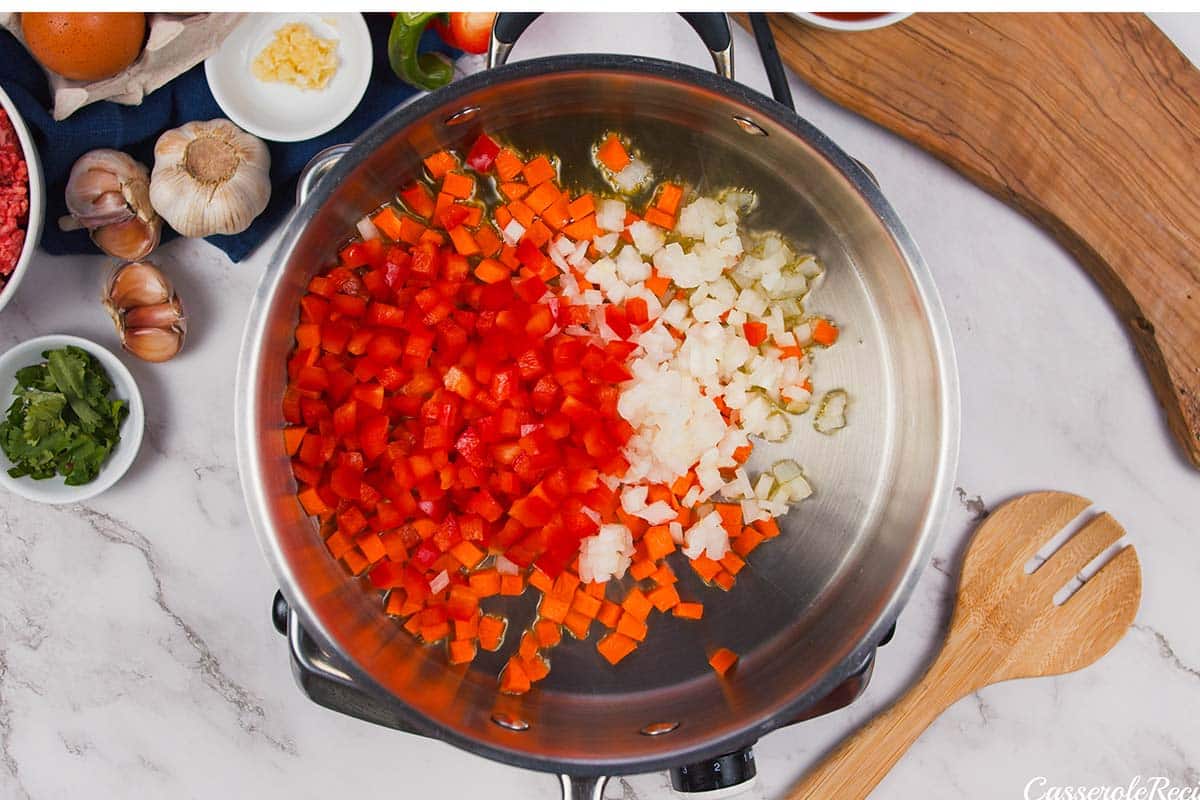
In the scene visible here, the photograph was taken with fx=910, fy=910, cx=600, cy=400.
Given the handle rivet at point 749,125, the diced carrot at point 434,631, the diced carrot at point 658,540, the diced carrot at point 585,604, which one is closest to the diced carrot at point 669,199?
the handle rivet at point 749,125

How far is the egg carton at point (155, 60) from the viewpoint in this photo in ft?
4.14

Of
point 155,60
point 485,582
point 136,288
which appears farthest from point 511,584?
point 155,60

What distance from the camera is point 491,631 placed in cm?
131

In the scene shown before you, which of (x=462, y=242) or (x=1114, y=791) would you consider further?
(x=1114, y=791)

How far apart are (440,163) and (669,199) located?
1.08ft

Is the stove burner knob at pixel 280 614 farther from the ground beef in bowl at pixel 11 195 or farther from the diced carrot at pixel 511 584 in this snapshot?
the ground beef in bowl at pixel 11 195

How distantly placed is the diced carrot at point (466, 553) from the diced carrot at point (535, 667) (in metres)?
0.18

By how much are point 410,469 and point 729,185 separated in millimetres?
616

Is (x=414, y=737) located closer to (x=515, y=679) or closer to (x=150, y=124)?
(x=515, y=679)

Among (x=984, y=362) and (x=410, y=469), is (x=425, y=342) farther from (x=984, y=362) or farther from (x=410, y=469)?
(x=984, y=362)

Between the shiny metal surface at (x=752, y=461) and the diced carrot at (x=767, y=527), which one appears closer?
the shiny metal surface at (x=752, y=461)

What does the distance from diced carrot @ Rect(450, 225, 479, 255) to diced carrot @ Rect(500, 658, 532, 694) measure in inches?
23.0

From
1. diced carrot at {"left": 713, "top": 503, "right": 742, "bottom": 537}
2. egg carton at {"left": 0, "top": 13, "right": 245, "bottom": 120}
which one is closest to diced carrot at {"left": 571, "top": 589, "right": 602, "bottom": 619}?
diced carrot at {"left": 713, "top": 503, "right": 742, "bottom": 537}

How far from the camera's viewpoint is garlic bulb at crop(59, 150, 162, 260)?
1.28 m
